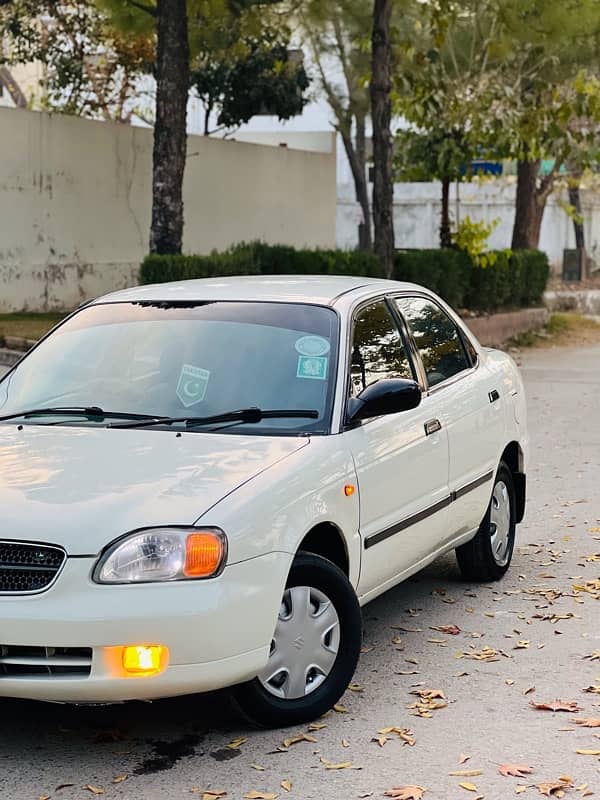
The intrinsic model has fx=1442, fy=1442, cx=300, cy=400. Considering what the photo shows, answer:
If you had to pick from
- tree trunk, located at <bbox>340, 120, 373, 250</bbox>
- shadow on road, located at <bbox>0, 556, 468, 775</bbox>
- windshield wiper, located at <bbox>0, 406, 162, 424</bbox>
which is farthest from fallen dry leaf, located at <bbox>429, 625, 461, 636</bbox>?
tree trunk, located at <bbox>340, 120, 373, 250</bbox>

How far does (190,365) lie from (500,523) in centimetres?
240

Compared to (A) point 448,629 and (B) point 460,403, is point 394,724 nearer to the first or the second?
(A) point 448,629

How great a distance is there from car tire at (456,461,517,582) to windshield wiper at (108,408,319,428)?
201cm

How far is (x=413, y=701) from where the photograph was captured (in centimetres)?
563

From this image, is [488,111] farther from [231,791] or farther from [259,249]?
[231,791]

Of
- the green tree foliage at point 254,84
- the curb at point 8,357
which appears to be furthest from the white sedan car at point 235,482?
the green tree foliage at point 254,84

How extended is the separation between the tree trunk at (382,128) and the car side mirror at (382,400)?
47.0ft

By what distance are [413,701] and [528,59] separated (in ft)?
60.3

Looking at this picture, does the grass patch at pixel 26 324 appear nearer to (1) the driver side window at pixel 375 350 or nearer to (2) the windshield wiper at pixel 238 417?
(1) the driver side window at pixel 375 350

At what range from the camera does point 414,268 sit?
20.6 meters

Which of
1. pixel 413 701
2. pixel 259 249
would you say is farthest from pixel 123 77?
pixel 413 701

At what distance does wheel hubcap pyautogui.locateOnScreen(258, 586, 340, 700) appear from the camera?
517cm

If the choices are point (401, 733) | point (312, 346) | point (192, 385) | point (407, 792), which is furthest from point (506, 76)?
point (407, 792)

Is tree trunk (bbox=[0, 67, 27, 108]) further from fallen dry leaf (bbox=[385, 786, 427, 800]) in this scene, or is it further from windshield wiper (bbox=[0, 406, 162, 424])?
fallen dry leaf (bbox=[385, 786, 427, 800])
